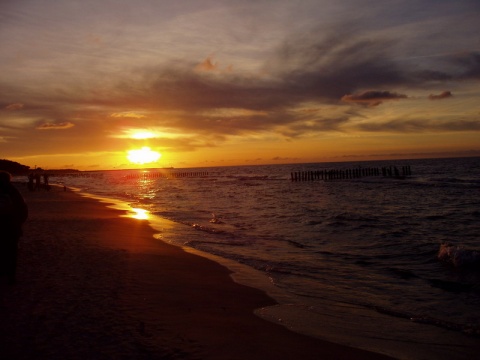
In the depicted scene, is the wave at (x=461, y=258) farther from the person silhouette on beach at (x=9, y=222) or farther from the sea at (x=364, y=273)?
the person silhouette on beach at (x=9, y=222)

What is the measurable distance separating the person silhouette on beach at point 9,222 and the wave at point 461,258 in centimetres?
1127

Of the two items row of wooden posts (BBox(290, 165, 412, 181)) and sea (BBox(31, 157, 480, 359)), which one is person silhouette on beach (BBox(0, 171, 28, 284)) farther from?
row of wooden posts (BBox(290, 165, 412, 181))

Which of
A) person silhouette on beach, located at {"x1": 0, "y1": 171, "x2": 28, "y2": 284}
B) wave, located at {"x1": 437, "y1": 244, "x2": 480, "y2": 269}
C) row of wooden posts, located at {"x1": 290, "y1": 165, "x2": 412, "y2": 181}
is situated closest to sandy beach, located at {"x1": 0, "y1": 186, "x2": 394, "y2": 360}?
person silhouette on beach, located at {"x1": 0, "y1": 171, "x2": 28, "y2": 284}

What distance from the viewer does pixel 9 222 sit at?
24.8 feet

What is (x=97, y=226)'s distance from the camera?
18359mm

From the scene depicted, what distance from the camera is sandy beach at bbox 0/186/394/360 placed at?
5094 mm

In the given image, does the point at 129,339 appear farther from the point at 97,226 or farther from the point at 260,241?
the point at 97,226

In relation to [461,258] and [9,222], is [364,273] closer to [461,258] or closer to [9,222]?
[461,258]

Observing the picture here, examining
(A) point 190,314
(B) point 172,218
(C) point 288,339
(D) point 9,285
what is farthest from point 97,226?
(C) point 288,339

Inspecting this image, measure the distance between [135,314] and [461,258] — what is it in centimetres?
970

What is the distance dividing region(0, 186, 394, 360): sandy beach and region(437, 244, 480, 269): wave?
675 cm

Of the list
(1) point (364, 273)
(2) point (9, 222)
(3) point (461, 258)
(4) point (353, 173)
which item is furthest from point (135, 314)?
(4) point (353, 173)

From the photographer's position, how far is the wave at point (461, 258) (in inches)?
459

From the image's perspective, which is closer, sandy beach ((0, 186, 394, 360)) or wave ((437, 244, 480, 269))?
sandy beach ((0, 186, 394, 360))
